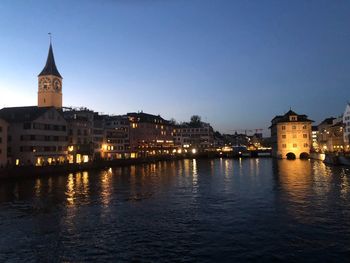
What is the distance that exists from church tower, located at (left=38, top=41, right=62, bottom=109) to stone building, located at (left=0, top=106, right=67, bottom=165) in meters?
29.5

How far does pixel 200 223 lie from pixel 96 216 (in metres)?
11.6

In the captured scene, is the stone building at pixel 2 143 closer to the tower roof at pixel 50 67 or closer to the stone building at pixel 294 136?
the tower roof at pixel 50 67

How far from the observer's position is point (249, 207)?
44188mm

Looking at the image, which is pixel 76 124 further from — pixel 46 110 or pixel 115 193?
pixel 115 193

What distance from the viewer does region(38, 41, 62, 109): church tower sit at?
13788 centimetres

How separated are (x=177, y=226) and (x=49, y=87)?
117 m

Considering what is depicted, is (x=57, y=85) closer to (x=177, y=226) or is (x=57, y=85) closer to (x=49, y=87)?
(x=49, y=87)

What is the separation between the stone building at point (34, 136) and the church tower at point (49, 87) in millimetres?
29477

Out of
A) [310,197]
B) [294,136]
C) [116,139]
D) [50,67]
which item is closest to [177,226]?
[310,197]

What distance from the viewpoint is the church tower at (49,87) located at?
138m

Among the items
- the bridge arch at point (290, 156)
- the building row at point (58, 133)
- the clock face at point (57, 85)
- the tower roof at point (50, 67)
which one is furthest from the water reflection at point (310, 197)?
the tower roof at point (50, 67)

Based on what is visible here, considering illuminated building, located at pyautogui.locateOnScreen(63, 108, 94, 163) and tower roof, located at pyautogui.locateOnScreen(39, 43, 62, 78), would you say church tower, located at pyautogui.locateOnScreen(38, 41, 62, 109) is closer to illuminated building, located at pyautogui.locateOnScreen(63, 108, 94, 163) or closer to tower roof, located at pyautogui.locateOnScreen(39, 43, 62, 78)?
tower roof, located at pyautogui.locateOnScreen(39, 43, 62, 78)

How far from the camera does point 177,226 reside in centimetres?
3459

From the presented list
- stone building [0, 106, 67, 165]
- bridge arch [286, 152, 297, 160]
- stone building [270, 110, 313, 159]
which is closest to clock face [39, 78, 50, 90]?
stone building [0, 106, 67, 165]
